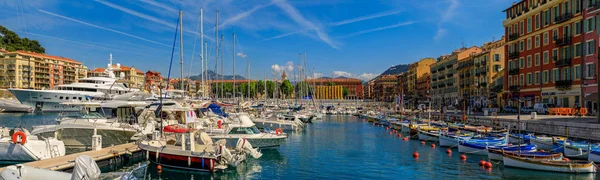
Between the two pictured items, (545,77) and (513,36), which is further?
(513,36)

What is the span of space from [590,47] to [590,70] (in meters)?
2.52

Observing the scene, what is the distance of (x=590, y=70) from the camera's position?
46.6m

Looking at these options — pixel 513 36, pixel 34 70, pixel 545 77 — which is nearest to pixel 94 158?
pixel 545 77

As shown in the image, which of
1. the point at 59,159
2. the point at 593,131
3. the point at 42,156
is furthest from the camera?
the point at 593,131

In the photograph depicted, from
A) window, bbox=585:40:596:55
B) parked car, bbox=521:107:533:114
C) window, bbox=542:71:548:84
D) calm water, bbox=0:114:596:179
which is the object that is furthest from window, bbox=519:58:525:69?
calm water, bbox=0:114:596:179

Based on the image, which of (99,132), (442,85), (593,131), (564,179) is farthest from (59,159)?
(442,85)

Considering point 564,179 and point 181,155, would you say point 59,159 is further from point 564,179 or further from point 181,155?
point 564,179

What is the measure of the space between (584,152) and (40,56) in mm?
162114

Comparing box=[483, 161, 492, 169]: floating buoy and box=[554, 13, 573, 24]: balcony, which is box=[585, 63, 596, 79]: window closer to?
box=[554, 13, 573, 24]: balcony

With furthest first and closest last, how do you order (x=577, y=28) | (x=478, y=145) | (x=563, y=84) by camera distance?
(x=563, y=84) → (x=577, y=28) → (x=478, y=145)

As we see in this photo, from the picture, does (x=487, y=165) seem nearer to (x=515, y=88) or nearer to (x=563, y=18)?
(x=563, y=18)

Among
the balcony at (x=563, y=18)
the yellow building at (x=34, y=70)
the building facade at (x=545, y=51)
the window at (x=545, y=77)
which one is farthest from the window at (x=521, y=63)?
the yellow building at (x=34, y=70)

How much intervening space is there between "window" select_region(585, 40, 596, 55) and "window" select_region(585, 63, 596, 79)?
1.35 m

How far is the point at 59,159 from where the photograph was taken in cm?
2330
